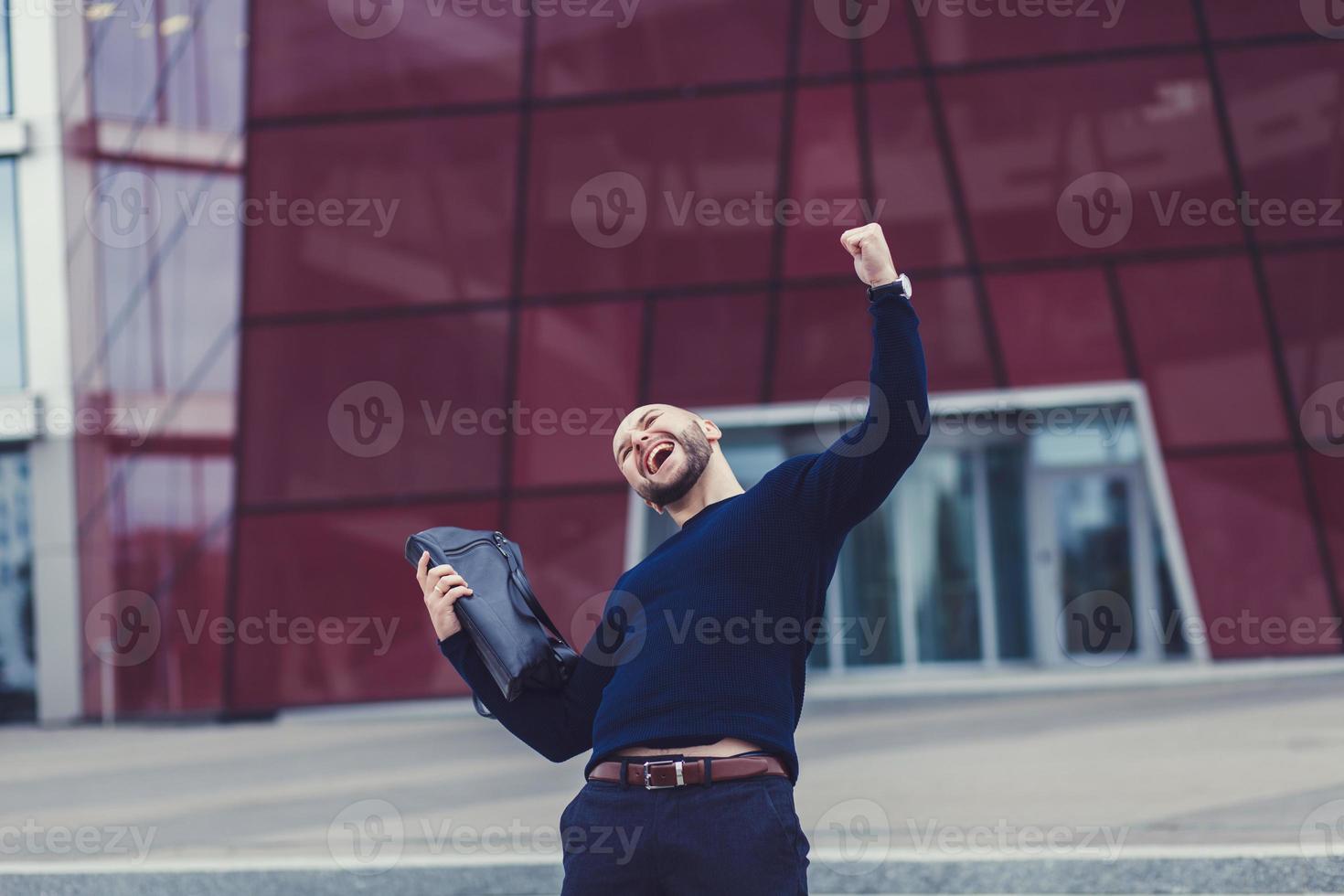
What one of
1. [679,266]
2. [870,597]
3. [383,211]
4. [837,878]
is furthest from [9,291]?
[837,878]

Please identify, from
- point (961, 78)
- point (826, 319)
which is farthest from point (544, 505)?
point (961, 78)

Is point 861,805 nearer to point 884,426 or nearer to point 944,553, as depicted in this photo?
point 884,426

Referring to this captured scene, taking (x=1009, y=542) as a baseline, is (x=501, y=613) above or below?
above

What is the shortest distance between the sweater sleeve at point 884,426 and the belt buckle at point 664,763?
60 centimetres

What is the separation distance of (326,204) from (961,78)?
7.59m

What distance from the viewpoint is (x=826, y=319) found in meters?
14.6

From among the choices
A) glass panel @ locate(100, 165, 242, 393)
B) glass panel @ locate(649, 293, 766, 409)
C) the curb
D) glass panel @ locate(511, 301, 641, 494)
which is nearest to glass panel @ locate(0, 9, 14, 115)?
glass panel @ locate(100, 165, 242, 393)

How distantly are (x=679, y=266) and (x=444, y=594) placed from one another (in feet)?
39.7

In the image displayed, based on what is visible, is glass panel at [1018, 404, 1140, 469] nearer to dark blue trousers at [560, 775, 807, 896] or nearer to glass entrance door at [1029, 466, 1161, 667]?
glass entrance door at [1029, 466, 1161, 667]

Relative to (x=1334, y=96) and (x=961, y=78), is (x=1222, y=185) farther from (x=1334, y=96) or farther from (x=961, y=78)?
(x=961, y=78)

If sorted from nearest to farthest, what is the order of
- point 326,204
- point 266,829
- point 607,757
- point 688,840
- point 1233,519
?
point 688,840
point 607,757
point 266,829
point 1233,519
point 326,204

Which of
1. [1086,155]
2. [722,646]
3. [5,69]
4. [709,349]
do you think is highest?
[5,69]

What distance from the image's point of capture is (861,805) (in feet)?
22.9

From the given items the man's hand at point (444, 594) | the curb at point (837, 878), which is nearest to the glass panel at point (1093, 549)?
the curb at point (837, 878)
